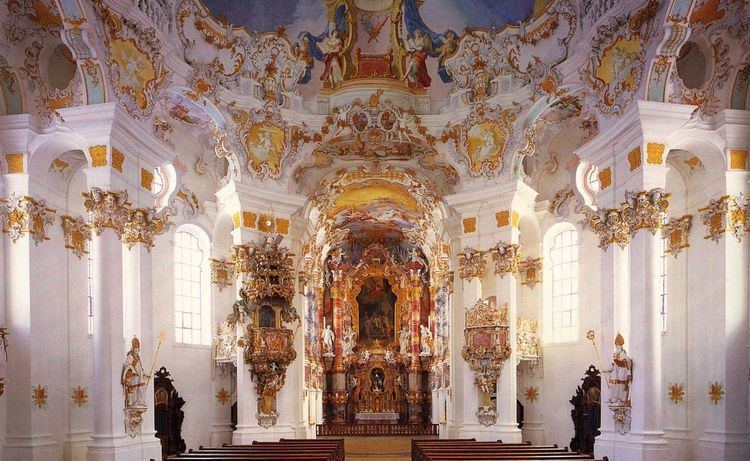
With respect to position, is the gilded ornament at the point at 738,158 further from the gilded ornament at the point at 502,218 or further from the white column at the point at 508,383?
the white column at the point at 508,383

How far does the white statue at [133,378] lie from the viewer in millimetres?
14168

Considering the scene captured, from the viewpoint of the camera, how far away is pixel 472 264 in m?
21.6

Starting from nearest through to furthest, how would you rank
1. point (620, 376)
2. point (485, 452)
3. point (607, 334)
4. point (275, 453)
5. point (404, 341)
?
point (620, 376)
point (607, 334)
point (275, 453)
point (485, 452)
point (404, 341)

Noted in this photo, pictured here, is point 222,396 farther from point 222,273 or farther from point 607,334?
point 607,334

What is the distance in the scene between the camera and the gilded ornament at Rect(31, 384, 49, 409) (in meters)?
14.8

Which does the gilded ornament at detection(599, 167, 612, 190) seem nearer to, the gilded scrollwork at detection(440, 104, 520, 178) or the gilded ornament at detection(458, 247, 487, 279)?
the gilded scrollwork at detection(440, 104, 520, 178)

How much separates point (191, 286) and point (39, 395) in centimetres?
745

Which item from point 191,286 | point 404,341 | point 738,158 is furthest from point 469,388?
point 404,341

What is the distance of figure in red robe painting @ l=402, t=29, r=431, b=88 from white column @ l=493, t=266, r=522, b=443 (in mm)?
5616

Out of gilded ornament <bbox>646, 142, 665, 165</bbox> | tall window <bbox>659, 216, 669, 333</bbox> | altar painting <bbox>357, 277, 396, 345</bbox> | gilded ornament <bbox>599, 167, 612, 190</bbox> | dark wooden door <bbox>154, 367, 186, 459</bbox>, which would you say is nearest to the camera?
gilded ornament <bbox>646, 142, 665, 165</bbox>

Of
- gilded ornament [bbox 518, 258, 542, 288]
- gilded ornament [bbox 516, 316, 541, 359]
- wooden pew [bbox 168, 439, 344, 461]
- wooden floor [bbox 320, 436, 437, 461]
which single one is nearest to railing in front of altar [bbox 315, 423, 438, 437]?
wooden floor [bbox 320, 436, 437, 461]

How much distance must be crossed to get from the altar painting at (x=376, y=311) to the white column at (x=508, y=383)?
18.7m

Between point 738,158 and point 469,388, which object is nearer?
point 738,158

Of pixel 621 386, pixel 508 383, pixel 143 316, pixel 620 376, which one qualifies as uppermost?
pixel 143 316
